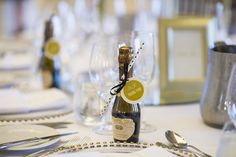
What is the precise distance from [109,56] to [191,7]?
162 centimetres

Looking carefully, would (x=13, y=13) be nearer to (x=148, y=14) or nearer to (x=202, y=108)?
(x=148, y=14)

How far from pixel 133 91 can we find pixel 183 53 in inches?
24.9

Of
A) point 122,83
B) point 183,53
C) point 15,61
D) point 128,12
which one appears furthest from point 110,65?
point 128,12

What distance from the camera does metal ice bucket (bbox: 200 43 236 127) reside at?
112cm

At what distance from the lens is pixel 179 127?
46.8 inches

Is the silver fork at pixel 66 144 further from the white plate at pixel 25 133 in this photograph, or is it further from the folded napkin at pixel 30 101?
the folded napkin at pixel 30 101

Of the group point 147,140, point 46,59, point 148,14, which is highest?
point 148,14

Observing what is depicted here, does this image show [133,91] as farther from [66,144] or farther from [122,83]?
[66,144]

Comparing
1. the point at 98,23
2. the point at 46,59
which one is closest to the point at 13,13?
the point at 98,23

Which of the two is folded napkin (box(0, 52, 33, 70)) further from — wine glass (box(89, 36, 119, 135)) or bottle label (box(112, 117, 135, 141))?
bottle label (box(112, 117, 135, 141))

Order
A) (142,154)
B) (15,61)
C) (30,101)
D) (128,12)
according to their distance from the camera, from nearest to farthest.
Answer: (142,154)
(30,101)
(15,61)
(128,12)

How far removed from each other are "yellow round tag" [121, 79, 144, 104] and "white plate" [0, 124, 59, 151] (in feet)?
0.54

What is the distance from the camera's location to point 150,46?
3.92 feet

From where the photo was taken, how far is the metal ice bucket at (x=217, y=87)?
1125 millimetres
